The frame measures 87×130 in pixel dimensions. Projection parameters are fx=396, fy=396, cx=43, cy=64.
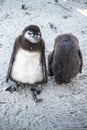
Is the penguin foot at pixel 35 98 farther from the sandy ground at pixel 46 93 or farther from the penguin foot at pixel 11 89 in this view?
the penguin foot at pixel 11 89

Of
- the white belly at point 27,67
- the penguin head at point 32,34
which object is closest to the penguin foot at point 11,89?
the white belly at point 27,67

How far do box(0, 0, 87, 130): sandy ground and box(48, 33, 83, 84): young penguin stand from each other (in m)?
0.15

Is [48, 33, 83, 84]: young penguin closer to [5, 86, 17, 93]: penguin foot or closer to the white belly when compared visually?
the white belly

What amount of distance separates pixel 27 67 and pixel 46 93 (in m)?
0.34

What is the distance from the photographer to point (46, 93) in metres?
3.81

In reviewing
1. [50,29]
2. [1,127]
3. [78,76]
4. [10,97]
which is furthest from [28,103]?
[50,29]

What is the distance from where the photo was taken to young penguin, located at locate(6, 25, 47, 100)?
141 inches

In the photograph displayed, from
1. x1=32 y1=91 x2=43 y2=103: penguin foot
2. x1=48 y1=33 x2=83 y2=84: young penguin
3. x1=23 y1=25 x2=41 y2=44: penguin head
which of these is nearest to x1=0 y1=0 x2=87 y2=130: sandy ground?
x1=32 y1=91 x2=43 y2=103: penguin foot

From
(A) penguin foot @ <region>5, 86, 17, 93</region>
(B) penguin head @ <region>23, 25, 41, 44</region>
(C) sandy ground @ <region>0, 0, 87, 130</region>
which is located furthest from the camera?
(A) penguin foot @ <region>5, 86, 17, 93</region>

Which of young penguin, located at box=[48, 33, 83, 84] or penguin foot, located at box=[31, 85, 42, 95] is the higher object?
young penguin, located at box=[48, 33, 83, 84]

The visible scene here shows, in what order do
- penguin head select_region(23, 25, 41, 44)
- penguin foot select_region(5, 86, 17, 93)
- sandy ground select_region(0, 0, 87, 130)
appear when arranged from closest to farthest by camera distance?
sandy ground select_region(0, 0, 87, 130)
penguin head select_region(23, 25, 41, 44)
penguin foot select_region(5, 86, 17, 93)

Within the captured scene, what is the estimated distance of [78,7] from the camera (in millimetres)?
5820

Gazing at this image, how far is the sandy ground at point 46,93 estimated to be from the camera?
3.39 meters

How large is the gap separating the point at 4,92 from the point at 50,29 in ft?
5.21
